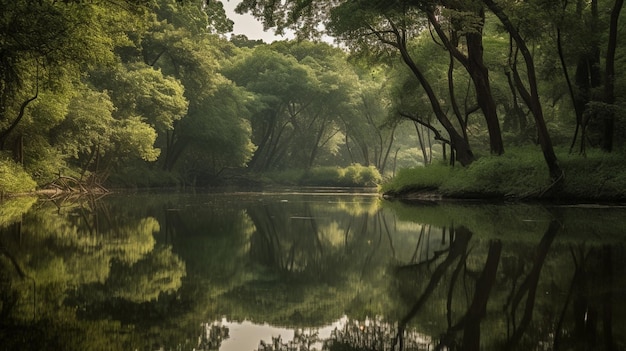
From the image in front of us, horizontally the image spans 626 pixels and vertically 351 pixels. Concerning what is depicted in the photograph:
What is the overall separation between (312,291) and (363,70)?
27.4 m

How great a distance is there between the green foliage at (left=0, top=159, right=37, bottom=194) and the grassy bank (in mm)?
16433

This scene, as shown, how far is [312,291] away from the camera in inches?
203

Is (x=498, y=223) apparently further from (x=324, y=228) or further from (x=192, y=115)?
(x=192, y=115)

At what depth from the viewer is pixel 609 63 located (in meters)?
16.8

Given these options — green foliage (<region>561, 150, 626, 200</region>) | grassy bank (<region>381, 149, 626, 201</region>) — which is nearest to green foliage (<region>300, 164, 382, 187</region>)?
grassy bank (<region>381, 149, 626, 201</region>)

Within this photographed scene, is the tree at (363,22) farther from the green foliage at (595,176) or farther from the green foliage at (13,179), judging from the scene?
the green foliage at (13,179)

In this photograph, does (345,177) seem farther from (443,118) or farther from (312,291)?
(312,291)

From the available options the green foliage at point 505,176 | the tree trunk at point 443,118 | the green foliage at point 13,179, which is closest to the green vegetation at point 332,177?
the tree trunk at point 443,118

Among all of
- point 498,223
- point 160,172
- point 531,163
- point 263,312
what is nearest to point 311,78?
point 160,172

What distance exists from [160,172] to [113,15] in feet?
82.5

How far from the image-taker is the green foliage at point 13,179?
69.2ft

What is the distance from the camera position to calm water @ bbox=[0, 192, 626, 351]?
3.58 metres

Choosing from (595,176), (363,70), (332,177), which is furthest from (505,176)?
(332,177)

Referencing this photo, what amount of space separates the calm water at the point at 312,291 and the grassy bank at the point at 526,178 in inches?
342
